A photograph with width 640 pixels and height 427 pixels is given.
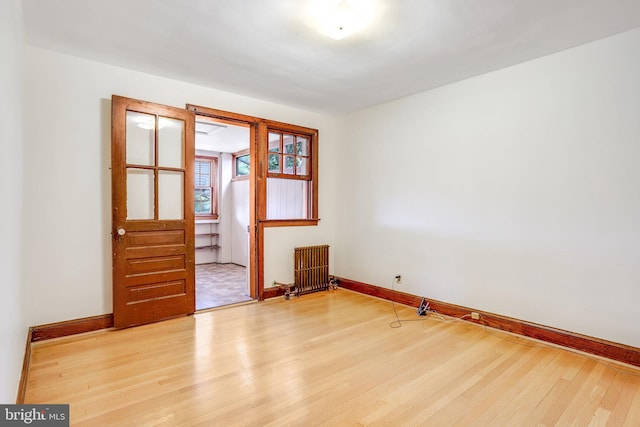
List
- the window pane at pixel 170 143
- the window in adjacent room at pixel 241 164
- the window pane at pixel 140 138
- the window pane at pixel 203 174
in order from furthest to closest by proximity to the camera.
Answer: the window pane at pixel 203 174
the window in adjacent room at pixel 241 164
the window pane at pixel 170 143
the window pane at pixel 140 138

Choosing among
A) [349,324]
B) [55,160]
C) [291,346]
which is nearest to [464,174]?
[349,324]

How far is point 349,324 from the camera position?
356cm

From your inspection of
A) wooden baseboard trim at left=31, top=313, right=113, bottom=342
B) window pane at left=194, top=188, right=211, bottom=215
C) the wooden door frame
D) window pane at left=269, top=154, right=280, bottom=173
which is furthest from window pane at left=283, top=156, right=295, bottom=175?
window pane at left=194, top=188, right=211, bottom=215

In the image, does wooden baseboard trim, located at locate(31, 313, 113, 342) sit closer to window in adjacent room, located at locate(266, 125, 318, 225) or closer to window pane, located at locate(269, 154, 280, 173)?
window in adjacent room, located at locate(266, 125, 318, 225)

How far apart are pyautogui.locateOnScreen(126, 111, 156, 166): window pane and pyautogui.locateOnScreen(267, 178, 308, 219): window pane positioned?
1619 mm

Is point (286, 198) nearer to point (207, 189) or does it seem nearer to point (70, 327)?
point (70, 327)

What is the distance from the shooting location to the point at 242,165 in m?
7.42

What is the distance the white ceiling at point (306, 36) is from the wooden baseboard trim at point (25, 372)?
102 inches

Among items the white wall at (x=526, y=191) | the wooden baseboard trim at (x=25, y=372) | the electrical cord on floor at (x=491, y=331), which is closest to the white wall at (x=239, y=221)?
the white wall at (x=526, y=191)

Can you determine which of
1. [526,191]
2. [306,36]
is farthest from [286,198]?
[526,191]

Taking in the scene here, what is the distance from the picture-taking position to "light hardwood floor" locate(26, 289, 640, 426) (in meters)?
1.97

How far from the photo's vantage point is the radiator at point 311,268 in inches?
188

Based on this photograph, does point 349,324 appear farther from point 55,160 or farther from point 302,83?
point 55,160

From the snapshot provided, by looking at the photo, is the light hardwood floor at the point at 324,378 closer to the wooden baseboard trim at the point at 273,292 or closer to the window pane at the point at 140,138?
the wooden baseboard trim at the point at 273,292
